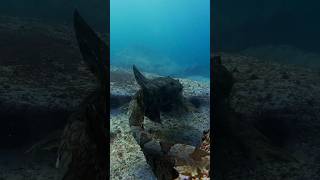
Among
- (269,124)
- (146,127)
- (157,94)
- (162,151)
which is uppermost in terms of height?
(157,94)

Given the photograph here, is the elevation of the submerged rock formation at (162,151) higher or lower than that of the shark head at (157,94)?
lower

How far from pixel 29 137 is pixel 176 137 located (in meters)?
2.19

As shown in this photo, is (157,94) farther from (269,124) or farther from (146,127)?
(269,124)

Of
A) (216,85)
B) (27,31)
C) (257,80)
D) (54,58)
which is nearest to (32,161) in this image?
(54,58)

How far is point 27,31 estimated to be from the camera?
3516 mm

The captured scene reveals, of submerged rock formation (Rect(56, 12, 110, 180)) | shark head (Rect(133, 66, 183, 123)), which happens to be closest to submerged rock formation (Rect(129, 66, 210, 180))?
shark head (Rect(133, 66, 183, 123))

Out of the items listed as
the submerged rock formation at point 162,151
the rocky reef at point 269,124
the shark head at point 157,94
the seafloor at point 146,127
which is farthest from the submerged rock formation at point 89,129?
the shark head at point 157,94

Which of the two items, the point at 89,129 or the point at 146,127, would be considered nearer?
the point at 89,129

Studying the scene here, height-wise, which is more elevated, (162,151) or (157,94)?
(157,94)

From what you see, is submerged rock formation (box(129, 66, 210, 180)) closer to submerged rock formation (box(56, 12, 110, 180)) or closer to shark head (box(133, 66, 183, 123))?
shark head (box(133, 66, 183, 123))

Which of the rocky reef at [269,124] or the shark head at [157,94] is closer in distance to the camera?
the rocky reef at [269,124]

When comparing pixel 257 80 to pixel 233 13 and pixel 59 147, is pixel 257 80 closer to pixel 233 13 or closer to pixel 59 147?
pixel 233 13

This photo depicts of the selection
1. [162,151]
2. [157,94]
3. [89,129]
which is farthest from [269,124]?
[157,94]

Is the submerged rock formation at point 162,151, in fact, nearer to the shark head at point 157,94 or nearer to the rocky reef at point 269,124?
the shark head at point 157,94
